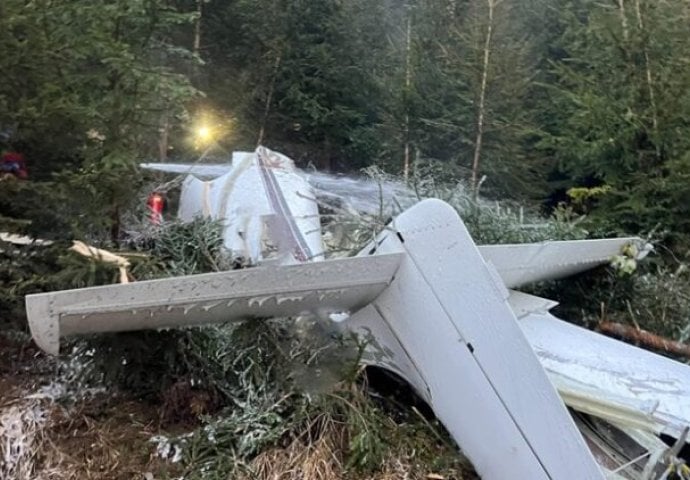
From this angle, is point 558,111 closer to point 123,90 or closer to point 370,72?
point 370,72

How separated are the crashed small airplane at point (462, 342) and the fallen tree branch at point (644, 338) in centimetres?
66

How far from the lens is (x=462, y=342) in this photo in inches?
88.1

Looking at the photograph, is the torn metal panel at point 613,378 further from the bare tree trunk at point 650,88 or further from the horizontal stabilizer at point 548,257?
the bare tree trunk at point 650,88

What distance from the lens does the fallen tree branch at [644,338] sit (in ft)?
11.2

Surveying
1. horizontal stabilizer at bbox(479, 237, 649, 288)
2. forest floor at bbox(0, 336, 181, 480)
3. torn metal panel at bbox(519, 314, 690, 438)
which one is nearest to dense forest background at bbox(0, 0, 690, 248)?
forest floor at bbox(0, 336, 181, 480)

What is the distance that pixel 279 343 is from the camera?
2678 millimetres

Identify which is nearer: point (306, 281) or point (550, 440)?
point (550, 440)

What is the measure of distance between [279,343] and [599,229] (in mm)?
3122

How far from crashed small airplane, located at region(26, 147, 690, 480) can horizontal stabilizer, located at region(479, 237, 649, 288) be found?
0.05m

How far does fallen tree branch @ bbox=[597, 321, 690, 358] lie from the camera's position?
11.2 feet

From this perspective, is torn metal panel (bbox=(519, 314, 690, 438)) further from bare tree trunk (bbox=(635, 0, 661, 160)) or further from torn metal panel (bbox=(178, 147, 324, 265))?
bare tree trunk (bbox=(635, 0, 661, 160))

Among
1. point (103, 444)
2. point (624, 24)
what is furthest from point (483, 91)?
point (103, 444)

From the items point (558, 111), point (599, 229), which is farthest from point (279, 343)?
point (558, 111)

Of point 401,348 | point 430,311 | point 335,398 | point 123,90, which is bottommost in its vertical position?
point 335,398
